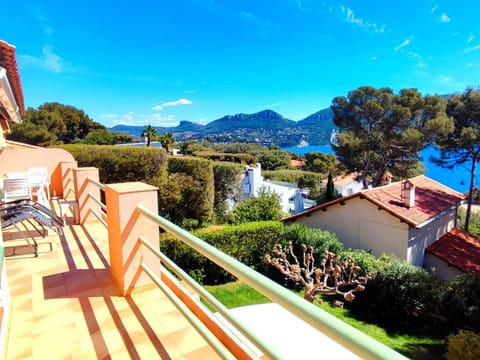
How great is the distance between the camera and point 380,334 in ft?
28.1

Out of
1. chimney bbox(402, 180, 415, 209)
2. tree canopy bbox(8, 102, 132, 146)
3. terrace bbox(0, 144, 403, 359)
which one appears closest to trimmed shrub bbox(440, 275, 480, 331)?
chimney bbox(402, 180, 415, 209)

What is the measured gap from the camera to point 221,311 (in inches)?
59.0

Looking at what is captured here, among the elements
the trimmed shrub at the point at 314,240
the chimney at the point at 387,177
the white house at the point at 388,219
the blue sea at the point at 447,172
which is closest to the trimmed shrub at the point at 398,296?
the trimmed shrub at the point at 314,240

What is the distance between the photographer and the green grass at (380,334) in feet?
25.5

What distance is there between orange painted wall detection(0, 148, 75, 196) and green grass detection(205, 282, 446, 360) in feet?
21.5

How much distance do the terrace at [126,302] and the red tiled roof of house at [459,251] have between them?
1136 centimetres

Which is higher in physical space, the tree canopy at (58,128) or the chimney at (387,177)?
the tree canopy at (58,128)

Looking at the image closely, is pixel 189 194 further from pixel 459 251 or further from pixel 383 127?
pixel 383 127

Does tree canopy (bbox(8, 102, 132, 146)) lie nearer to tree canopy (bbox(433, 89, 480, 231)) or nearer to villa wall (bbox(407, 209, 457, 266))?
villa wall (bbox(407, 209, 457, 266))

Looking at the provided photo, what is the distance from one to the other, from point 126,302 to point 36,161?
7.77 meters

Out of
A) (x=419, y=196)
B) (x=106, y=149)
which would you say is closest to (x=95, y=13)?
(x=106, y=149)

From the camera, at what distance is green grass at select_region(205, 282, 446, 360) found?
779 centimetres

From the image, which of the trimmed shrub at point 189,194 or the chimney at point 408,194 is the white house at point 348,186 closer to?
the chimney at point 408,194

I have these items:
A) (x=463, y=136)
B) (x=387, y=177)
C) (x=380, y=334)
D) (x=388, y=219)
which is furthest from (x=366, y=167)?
(x=380, y=334)
